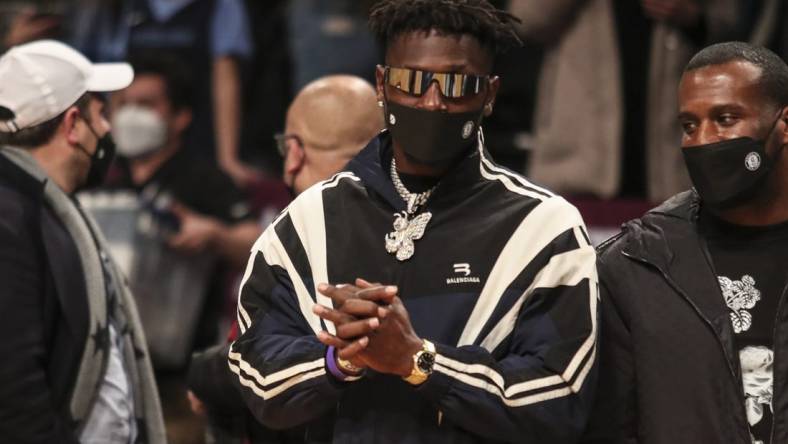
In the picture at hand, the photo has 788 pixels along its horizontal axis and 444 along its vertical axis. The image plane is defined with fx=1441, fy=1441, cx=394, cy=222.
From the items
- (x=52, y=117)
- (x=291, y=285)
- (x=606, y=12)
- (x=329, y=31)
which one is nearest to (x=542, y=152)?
(x=606, y=12)

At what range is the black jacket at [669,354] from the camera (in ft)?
10.3

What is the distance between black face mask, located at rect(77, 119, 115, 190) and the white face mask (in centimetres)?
223

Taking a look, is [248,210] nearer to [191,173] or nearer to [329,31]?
[191,173]

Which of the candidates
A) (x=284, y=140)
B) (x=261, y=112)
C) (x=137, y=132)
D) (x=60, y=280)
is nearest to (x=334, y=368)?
(x=60, y=280)

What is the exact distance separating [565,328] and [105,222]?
342 cm

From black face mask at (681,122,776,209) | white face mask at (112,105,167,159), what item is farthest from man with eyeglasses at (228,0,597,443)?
white face mask at (112,105,167,159)

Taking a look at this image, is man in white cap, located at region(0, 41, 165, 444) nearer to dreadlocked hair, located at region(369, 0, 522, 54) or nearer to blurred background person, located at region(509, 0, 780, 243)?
dreadlocked hair, located at region(369, 0, 522, 54)

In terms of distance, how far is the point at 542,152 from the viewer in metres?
5.82

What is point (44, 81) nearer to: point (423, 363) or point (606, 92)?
point (423, 363)

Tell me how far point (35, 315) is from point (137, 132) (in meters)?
2.87

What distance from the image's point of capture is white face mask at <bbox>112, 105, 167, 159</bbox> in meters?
6.31

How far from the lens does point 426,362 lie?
2881 mm

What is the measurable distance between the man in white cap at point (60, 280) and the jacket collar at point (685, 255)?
4.61 feet

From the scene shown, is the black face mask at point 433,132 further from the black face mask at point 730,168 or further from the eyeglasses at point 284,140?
the eyeglasses at point 284,140
